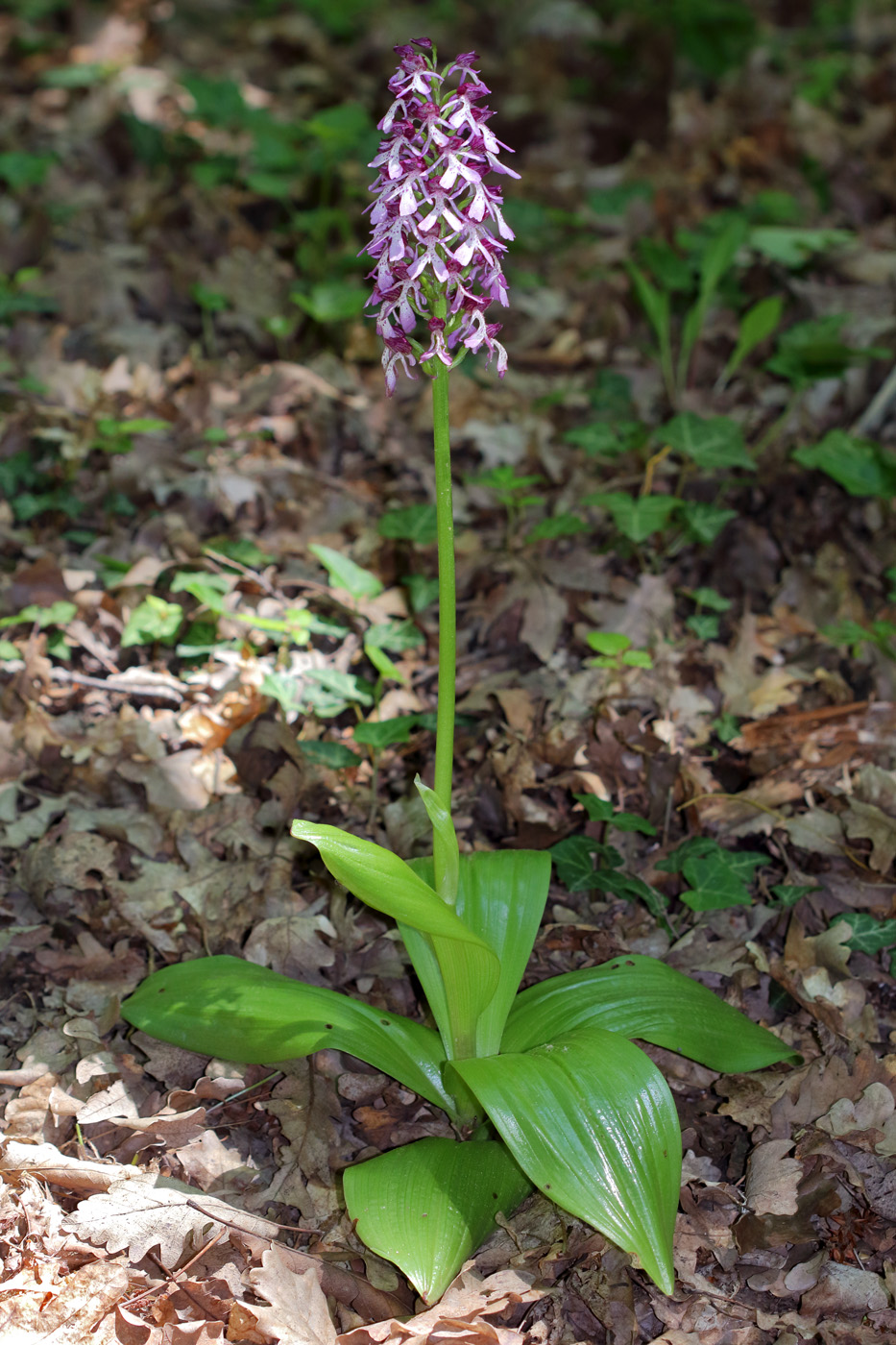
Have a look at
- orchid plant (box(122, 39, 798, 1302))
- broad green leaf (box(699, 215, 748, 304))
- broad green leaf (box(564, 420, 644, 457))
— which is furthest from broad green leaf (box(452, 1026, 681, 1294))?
broad green leaf (box(699, 215, 748, 304))

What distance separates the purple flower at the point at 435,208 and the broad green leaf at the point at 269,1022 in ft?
3.75

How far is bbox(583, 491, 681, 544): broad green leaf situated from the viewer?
3025 mm

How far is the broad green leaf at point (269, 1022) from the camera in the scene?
196 cm

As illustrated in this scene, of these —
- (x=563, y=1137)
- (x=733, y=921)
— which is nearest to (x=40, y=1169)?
(x=563, y=1137)

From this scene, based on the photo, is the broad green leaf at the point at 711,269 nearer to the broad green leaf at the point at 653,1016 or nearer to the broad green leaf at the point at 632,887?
the broad green leaf at the point at 632,887

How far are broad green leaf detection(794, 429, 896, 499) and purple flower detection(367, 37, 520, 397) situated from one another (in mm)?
1937

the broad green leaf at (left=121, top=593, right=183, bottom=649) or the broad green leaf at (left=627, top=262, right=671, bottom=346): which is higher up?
the broad green leaf at (left=627, top=262, right=671, bottom=346)

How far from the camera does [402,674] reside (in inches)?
115

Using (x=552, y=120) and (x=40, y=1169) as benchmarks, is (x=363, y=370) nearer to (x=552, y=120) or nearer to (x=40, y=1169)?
(x=552, y=120)

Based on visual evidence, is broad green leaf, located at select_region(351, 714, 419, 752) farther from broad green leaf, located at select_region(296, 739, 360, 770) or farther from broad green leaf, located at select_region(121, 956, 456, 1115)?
broad green leaf, located at select_region(121, 956, 456, 1115)

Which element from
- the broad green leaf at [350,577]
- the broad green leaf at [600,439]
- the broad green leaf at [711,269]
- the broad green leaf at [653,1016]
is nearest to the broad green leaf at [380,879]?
the broad green leaf at [653,1016]

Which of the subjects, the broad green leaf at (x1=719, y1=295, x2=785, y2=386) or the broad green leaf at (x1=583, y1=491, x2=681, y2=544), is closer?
the broad green leaf at (x1=583, y1=491, x2=681, y2=544)

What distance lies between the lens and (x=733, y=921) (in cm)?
239

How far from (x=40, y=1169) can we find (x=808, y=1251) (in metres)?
1.34
